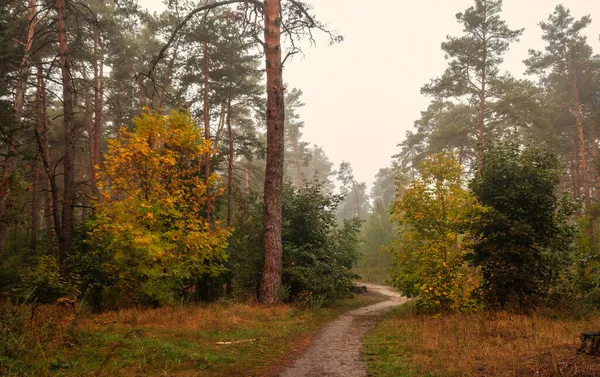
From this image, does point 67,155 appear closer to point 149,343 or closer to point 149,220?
point 149,220

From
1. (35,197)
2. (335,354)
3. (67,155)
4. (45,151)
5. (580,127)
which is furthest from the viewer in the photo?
(580,127)

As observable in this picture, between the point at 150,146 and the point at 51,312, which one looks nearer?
the point at 51,312

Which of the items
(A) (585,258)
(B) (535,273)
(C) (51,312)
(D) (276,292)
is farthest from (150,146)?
(A) (585,258)

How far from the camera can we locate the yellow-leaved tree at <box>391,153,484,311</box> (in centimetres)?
1093

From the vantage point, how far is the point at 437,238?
450 inches

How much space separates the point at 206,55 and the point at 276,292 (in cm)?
1299

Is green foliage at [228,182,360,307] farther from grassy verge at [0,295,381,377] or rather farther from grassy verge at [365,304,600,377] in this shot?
grassy verge at [365,304,600,377]

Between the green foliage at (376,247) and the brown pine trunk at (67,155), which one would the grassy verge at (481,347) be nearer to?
the brown pine trunk at (67,155)

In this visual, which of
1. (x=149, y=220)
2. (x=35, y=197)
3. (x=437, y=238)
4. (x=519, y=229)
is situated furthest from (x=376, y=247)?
(x=149, y=220)

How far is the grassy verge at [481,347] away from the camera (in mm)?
5521

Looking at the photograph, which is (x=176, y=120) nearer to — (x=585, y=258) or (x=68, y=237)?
(x=68, y=237)

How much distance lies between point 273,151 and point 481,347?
8.72m

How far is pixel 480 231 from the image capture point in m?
11.3

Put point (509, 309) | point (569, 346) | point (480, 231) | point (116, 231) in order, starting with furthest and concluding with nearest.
A: point (480, 231) < point (509, 309) < point (116, 231) < point (569, 346)
